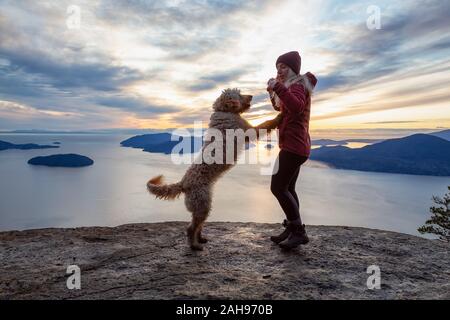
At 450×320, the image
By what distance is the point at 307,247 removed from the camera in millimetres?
4785

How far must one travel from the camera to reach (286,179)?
4.28m

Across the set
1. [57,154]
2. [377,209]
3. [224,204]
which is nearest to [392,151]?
[377,209]

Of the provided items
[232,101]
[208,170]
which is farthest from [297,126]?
[208,170]

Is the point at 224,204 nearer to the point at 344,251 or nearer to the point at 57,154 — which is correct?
the point at 57,154

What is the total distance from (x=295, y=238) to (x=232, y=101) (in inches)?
100

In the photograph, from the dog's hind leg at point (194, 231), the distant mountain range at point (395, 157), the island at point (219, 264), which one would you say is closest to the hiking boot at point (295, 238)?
the island at point (219, 264)

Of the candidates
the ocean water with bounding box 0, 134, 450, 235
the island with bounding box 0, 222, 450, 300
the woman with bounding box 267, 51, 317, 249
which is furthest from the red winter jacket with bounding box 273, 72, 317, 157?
the ocean water with bounding box 0, 134, 450, 235

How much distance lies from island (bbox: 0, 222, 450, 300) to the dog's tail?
92 cm

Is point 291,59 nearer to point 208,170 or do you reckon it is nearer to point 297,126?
point 297,126

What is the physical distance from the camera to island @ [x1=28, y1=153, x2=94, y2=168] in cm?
5906

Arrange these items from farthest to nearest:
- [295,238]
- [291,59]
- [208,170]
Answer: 1. [295,238]
2. [208,170]
3. [291,59]

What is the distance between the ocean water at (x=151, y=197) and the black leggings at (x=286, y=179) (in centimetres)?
2875

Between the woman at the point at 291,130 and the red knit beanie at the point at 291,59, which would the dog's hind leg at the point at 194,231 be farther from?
the red knit beanie at the point at 291,59

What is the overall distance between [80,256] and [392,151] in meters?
96.8
